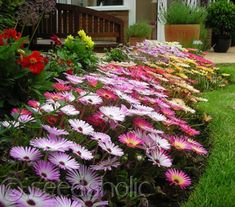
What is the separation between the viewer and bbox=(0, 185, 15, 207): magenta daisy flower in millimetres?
1194

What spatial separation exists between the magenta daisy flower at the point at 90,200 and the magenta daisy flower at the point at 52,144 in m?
0.15

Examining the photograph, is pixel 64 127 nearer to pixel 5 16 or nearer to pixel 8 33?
pixel 8 33

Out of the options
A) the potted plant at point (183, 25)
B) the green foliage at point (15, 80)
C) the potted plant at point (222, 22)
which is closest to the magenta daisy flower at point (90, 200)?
the green foliage at point (15, 80)

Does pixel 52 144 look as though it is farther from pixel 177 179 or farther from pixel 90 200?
pixel 177 179

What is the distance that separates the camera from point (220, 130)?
2645mm

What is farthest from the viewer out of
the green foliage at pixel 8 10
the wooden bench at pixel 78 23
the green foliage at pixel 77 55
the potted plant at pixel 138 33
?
the potted plant at pixel 138 33

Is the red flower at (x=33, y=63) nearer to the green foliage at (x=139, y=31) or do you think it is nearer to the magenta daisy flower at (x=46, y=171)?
the magenta daisy flower at (x=46, y=171)

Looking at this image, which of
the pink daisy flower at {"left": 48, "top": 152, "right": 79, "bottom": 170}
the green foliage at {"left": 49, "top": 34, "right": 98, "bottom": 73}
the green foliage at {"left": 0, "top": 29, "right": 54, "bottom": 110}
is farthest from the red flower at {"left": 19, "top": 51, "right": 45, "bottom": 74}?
the green foliage at {"left": 49, "top": 34, "right": 98, "bottom": 73}

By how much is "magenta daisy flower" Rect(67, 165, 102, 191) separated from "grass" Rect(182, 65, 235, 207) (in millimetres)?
348

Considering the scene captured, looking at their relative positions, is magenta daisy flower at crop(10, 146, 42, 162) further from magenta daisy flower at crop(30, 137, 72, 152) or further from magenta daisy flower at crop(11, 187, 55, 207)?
magenta daisy flower at crop(11, 187, 55, 207)

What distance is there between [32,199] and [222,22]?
1224 cm

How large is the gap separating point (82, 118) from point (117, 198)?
439 millimetres

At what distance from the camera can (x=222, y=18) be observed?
1278 centimetres

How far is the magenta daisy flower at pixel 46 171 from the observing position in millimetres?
1356
